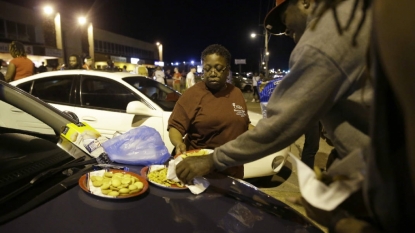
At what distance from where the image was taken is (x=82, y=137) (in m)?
2.33

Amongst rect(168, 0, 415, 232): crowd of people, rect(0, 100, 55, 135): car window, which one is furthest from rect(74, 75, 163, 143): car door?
rect(168, 0, 415, 232): crowd of people

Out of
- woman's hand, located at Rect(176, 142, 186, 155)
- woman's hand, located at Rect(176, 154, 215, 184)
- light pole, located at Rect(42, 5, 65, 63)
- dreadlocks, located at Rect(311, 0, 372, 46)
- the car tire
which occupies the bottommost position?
the car tire

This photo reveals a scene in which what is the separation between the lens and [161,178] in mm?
1909

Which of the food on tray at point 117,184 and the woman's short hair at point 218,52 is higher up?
the woman's short hair at point 218,52

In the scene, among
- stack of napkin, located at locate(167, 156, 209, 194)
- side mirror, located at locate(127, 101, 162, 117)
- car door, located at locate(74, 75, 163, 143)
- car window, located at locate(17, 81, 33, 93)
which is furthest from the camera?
car window, located at locate(17, 81, 33, 93)

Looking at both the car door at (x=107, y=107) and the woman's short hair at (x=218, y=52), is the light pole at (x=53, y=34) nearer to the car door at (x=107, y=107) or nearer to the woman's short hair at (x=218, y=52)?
the car door at (x=107, y=107)

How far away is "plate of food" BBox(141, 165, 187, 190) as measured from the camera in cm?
182

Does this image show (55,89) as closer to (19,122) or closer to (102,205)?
(19,122)

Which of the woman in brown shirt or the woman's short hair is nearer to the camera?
the woman in brown shirt

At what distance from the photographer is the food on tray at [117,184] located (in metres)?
1.65

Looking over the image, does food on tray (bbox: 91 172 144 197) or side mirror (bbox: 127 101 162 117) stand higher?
→ side mirror (bbox: 127 101 162 117)

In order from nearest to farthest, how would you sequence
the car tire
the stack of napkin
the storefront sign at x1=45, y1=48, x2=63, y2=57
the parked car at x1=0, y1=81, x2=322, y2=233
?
the parked car at x1=0, y1=81, x2=322, y2=233 < the stack of napkin < the car tire < the storefront sign at x1=45, y1=48, x2=63, y2=57

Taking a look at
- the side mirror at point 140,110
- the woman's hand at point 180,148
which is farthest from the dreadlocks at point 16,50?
the woman's hand at point 180,148

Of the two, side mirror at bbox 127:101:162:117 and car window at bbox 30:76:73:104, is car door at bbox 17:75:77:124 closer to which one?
car window at bbox 30:76:73:104
